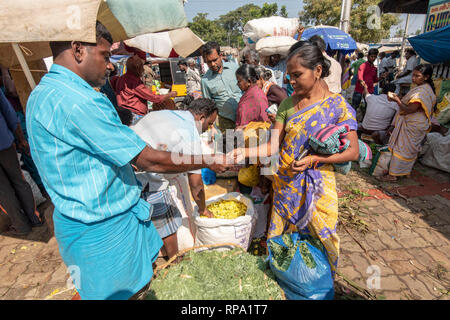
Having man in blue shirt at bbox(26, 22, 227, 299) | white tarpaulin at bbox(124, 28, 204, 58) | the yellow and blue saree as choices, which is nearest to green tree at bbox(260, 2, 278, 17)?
white tarpaulin at bbox(124, 28, 204, 58)

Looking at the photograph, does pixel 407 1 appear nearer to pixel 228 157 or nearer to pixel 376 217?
pixel 376 217

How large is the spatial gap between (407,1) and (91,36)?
462 inches

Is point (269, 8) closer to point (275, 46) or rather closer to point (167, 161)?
point (275, 46)

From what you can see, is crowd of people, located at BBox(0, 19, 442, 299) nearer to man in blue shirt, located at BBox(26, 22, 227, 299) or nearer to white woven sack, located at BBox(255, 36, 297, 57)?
man in blue shirt, located at BBox(26, 22, 227, 299)

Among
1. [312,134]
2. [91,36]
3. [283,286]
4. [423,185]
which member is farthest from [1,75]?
[423,185]

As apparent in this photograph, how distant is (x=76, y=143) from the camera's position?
1.23 meters

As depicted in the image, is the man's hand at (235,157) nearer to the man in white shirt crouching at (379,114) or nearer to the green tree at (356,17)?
the man in white shirt crouching at (379,114)

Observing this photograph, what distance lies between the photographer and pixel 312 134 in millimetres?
1915

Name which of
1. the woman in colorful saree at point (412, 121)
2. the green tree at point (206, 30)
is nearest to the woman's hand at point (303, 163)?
the woman in colorful saree at point (412, 121)

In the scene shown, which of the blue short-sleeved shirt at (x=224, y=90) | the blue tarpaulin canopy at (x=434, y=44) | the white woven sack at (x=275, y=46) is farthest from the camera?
the blue tarpaulin canopy at (x=434, y=44)

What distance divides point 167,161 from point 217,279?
1.27m

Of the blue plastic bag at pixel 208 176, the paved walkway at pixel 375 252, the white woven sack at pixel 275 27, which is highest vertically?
the white woven sack at pixel 275 27

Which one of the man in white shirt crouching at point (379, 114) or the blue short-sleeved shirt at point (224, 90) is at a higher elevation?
the blue short-sleeved shirt at point (224, 90)

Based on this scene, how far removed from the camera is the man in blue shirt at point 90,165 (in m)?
1.21
